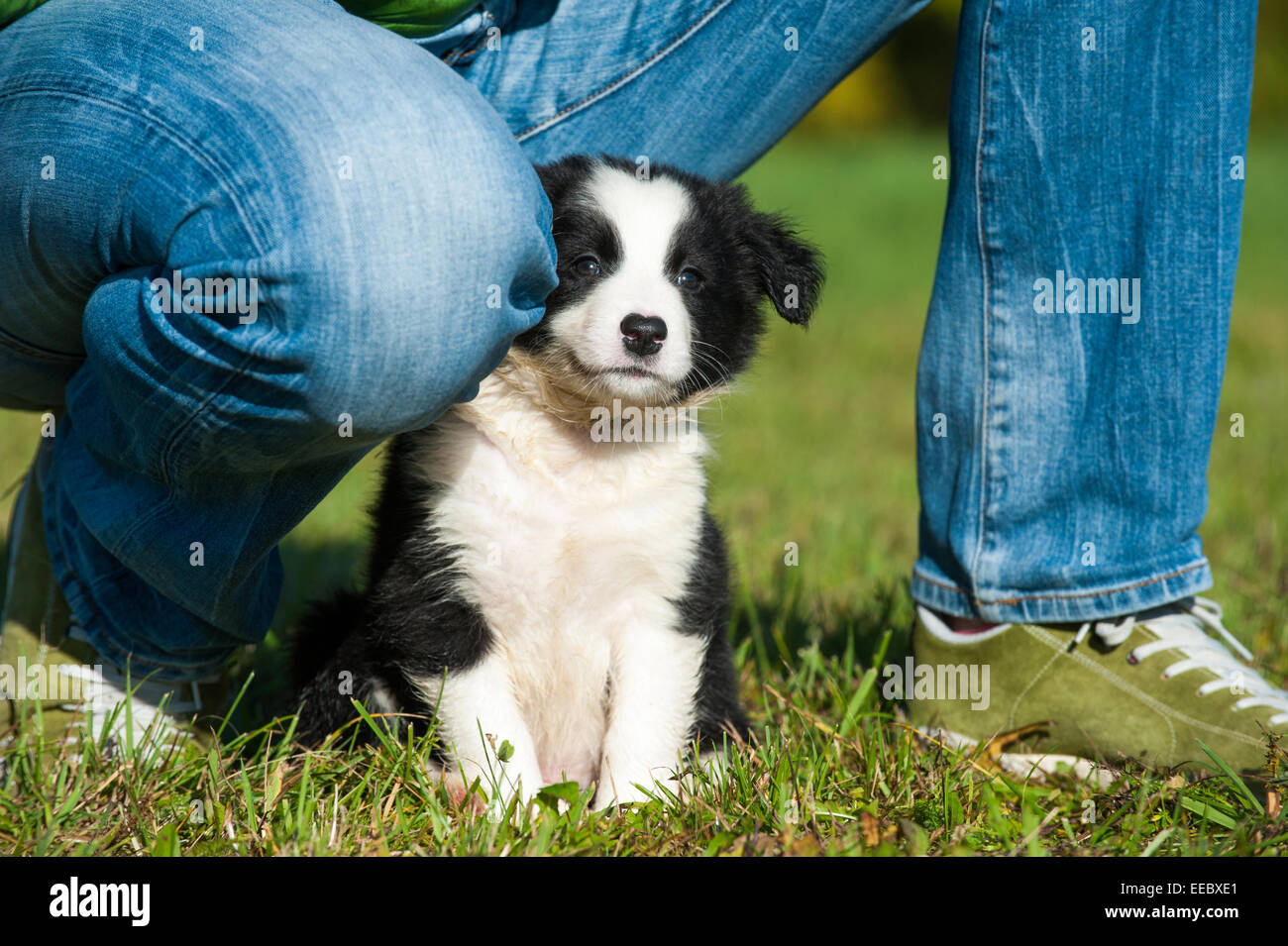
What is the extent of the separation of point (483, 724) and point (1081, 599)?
119cm

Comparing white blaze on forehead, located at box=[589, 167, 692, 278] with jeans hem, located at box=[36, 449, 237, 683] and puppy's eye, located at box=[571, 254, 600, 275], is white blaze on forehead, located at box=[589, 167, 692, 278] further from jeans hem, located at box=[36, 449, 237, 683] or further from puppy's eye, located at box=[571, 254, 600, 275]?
jeans hem, located at box=[36, 449, 237, 683]

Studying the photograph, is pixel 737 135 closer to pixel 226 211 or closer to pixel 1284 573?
pixel 226 211

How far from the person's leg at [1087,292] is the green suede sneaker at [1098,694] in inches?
3.2

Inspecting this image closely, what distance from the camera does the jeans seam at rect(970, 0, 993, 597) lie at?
2.35 metres

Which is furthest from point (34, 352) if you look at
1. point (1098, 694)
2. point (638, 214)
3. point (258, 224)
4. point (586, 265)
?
point (1098, 694)

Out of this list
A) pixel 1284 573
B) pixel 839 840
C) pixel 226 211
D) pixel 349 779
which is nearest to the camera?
pixel 226 211

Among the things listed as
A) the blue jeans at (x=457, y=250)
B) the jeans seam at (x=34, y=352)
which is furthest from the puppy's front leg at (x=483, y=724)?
the jeans seam at (x=34, y=352)

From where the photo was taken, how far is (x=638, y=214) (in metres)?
2.50

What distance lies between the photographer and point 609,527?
7.78ft

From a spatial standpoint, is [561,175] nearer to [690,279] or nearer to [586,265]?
[586,265]

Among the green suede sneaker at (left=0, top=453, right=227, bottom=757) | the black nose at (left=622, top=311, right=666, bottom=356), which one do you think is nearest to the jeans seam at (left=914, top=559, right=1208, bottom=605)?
the black nose at (left=622, top=311, right=666, bottom=356)

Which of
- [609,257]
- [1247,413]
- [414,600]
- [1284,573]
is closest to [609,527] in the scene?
[414,600]

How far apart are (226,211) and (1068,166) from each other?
4.96 ft

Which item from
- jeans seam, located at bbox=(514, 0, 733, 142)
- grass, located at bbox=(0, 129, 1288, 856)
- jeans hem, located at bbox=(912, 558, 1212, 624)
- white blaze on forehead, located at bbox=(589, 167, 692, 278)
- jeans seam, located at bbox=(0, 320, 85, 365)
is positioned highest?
jeans seam, located at bbox=(514, 0, 733, 142)
